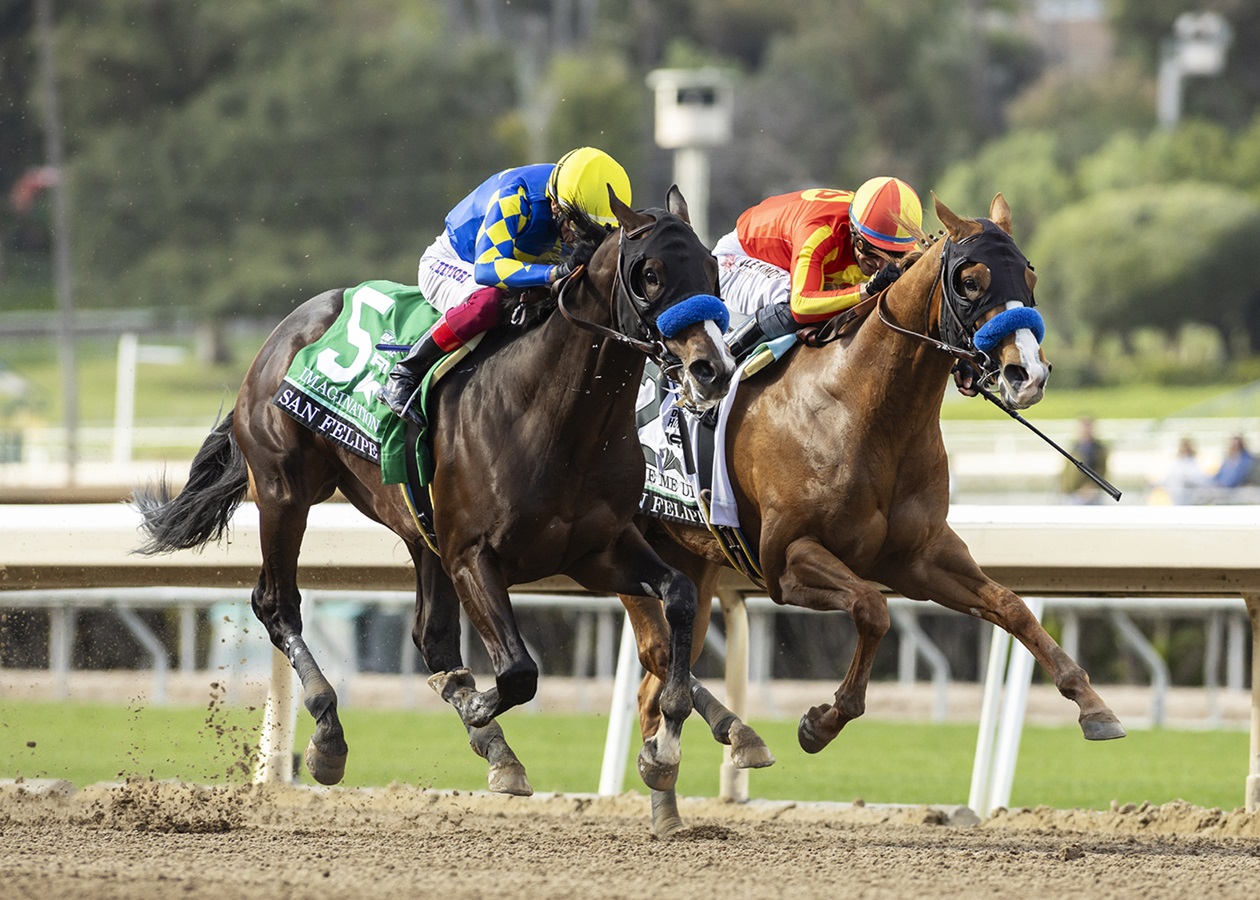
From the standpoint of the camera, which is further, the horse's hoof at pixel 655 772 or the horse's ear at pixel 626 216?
the horse's hoof at pixel 655 772

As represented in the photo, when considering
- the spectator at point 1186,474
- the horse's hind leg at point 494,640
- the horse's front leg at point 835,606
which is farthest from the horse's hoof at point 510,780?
the spectator at point 1186,474

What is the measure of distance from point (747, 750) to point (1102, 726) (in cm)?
88

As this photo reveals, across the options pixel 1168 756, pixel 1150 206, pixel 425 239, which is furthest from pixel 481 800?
pixel 425 239

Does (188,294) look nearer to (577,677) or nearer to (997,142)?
(997,142)

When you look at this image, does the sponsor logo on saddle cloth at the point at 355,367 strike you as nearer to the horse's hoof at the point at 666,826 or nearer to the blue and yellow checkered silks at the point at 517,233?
the blue and yellow checkered silks at the point at 517,233

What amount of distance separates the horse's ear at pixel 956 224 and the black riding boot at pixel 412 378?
1.29 meters

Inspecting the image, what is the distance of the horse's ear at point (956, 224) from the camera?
4543mm

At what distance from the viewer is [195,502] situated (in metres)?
5.56

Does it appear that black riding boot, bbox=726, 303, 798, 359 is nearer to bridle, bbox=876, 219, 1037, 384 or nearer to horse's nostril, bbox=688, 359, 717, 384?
bridle, bbox=876, 219, 1037, 384

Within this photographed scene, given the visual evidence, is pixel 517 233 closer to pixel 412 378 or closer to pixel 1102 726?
pixel 412 378

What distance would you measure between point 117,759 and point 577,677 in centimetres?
275

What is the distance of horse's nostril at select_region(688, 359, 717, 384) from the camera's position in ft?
13.2

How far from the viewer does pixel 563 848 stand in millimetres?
4617

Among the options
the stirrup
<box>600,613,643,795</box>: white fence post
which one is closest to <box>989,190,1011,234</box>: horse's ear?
the stirrup
